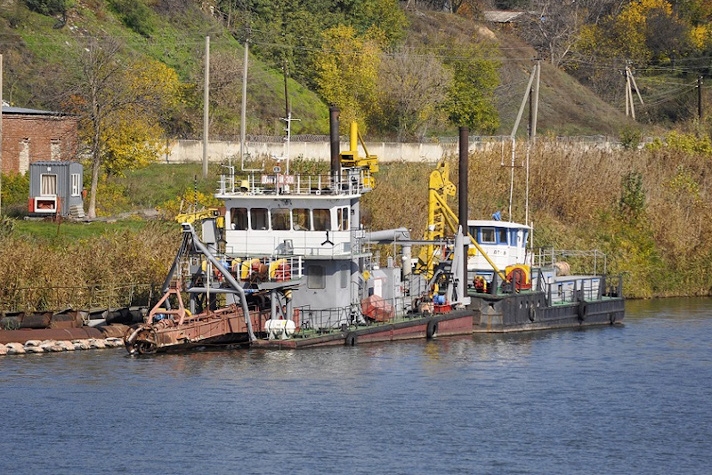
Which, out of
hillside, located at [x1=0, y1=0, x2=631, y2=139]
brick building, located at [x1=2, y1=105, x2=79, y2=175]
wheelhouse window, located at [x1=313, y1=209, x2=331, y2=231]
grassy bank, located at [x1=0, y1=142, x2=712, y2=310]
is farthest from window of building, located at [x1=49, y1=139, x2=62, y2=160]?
wheelhouse window, located at [x1=313, y1=209, x2=331, y2=231]

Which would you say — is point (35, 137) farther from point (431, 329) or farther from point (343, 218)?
point (431, 329)

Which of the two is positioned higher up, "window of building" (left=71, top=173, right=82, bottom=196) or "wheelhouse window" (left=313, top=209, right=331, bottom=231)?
"window of building" (left=71, top=173, right=82, bottom=196)

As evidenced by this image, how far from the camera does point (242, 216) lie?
48750 mm

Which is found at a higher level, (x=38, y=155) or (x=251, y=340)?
(x=38, y=155)

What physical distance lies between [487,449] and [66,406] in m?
11.8

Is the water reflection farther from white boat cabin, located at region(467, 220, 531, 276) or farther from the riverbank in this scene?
white boat cabin, located at region(467, 220, 531, 276)

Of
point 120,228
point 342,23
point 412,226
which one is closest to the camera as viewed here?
point 120,228

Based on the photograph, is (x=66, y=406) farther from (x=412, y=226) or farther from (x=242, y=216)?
(x=412, y=226)

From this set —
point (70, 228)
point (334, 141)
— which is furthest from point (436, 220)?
point (70, 228)

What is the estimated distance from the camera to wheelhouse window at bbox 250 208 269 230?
48625 millimetres

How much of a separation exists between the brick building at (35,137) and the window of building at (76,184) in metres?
4.94

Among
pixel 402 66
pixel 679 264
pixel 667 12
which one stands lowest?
pixel 679 264

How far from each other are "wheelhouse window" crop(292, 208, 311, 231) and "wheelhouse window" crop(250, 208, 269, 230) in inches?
38.9

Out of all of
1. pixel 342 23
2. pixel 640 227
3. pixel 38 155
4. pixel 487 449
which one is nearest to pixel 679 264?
pixel 640 227
